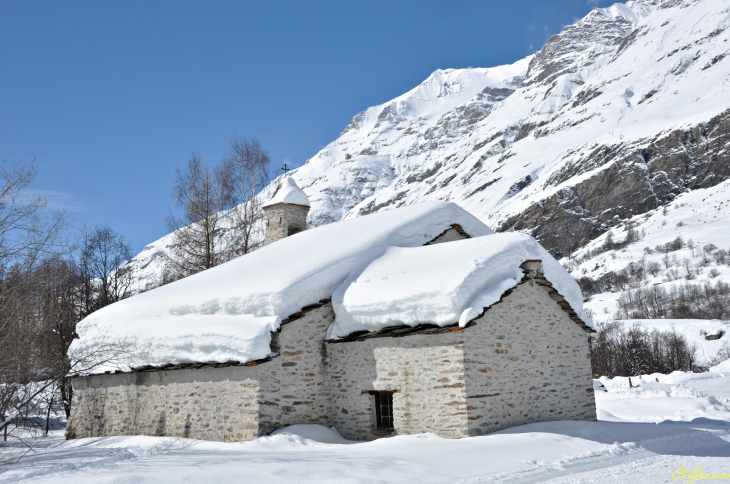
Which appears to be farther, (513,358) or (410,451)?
(513,358)

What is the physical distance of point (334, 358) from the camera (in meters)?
11.9

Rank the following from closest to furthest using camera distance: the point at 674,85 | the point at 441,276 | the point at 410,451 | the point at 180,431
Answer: the point at 410,451
the point at 441,276
the point at 180,431
the point at 674,85

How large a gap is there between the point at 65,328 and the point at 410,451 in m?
19.1

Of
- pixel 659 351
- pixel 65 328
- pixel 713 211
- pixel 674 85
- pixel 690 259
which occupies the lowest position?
pixel 659 351

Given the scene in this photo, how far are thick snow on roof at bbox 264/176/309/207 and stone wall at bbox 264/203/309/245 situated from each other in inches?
6.4

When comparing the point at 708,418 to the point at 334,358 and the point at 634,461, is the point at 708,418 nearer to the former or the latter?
the point at 634,461

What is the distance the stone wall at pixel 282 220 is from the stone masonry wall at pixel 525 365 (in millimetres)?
10906

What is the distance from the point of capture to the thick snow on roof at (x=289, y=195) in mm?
20422

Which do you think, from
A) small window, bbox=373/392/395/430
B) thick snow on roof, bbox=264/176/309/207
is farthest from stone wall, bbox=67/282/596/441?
thick snow on roof, bbox=264/176/309/207

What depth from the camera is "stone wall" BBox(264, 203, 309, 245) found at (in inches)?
807

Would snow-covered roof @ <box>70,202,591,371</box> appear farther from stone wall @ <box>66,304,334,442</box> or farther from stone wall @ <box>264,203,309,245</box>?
stone wall @ <box>264,203,309,245</box>

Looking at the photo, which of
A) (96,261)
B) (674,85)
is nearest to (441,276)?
(96,261)

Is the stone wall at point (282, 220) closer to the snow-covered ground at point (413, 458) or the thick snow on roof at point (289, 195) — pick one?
the thick snow on roof at point (289, 195)

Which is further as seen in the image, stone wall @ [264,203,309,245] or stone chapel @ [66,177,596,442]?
stone wall @ [264,203,309,245]
